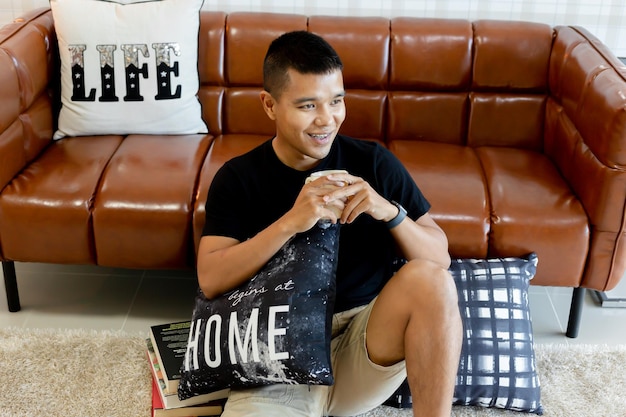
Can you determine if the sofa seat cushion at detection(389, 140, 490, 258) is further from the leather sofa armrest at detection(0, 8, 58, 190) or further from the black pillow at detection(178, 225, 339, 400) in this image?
the leather sofa armrest at detection(0, 8, 58, 190)

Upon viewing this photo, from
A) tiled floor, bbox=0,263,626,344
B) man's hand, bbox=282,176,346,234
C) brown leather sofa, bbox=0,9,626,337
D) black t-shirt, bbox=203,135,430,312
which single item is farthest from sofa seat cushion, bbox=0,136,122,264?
man's hand, bbox=282,176,346,234

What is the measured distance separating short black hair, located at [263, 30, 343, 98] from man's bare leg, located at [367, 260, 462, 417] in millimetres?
521

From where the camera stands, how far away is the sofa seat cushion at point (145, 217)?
2.37 meters

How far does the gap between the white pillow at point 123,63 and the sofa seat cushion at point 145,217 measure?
32cm

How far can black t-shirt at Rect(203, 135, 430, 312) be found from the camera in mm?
1954

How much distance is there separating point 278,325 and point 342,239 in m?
0.32

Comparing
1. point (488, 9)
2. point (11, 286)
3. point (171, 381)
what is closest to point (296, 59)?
point (171, 381)

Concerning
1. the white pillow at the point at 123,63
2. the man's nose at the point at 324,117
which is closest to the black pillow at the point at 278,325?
the man's nose at the point at 324,117

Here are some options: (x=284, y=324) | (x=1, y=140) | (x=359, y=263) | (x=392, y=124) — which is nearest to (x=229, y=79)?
(x=392, y=124)

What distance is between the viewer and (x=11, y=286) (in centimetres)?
256

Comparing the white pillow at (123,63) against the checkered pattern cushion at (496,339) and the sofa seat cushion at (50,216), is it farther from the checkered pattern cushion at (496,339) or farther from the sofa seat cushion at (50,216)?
the checkered pattern cushion at (496,339)

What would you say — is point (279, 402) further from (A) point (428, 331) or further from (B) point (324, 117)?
(B) point (324, 117)

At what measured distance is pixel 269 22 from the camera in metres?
2.85

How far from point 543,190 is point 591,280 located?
0.31m
